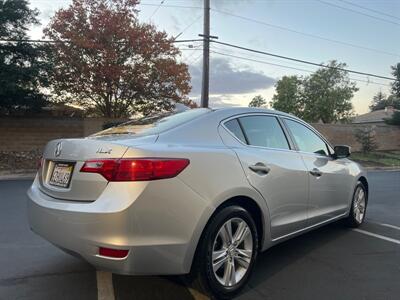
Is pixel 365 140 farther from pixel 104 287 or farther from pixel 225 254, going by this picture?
pixel 104 287

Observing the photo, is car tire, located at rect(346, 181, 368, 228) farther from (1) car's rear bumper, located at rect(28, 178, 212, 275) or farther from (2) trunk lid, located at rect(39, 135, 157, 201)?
(2) trunk lid, located at rect(39, 135, 157, 201)

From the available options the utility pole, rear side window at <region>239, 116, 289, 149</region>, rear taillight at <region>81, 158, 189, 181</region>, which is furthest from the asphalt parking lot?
the utility pole

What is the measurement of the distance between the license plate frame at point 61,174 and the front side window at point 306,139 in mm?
2553

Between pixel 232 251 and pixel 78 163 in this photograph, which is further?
pixel 232 251

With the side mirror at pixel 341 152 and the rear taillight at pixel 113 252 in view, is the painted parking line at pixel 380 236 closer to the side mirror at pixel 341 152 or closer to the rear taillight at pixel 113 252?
the side mirror at pixel 341 152

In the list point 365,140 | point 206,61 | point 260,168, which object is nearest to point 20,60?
point 206,61

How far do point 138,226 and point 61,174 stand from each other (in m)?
0.95

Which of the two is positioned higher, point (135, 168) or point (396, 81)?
point (396, 81)

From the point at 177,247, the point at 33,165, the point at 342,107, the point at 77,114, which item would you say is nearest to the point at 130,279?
the point at 177,247

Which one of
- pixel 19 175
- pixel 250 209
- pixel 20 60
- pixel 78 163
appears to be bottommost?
pixel 19 175

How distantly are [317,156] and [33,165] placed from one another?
47.5 feet

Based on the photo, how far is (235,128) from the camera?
421 centimetres

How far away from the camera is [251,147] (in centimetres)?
418

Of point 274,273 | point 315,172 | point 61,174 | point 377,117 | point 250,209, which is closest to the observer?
point 61,174
